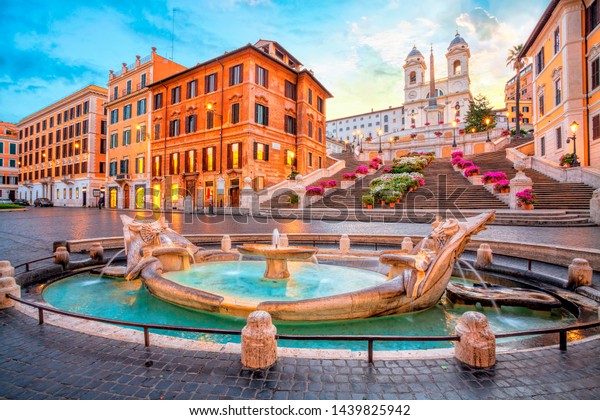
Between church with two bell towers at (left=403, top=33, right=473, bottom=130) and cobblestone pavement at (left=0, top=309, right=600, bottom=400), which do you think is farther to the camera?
church with two bell towers at (left=403, top=33, right=473, bottom=130)

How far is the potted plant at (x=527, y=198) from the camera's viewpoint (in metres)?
17.5

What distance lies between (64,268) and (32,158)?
72651 mm

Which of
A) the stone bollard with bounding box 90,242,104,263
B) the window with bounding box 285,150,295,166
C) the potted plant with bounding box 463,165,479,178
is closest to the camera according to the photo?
the stone bollard with bounding box 90,242,104,263

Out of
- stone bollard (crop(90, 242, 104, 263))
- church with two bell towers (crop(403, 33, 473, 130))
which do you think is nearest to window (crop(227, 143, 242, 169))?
stone bollard (crop(90, 242, 104, 263))

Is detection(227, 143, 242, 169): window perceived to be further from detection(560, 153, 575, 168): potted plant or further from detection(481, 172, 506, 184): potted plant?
detection(560, 153, 575, 168): potted plant

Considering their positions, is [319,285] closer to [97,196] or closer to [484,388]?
[484,388]

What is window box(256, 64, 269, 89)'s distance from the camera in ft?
102

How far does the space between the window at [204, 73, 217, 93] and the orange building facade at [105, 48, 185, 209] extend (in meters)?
9.77

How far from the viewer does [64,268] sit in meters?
7.09

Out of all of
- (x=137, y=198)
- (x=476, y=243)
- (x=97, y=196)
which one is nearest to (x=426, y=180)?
(x=476, y=243)

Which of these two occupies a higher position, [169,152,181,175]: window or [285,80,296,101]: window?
[285,80,296,101]: window

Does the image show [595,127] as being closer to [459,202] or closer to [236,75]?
[459,202]

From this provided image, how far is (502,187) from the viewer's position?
20062mm

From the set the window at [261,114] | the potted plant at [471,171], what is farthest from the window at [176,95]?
the potted plant at [471,171]
